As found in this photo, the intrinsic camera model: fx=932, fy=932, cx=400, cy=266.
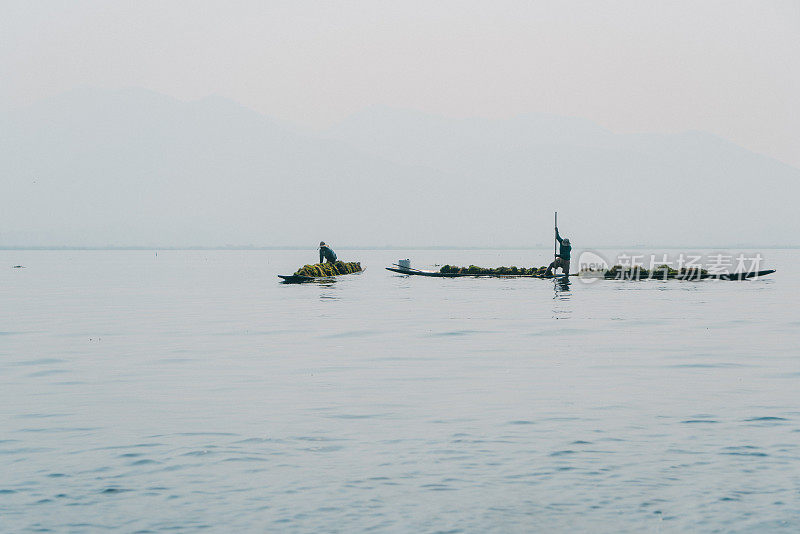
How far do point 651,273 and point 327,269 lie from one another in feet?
81.7

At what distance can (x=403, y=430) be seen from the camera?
47.3ft

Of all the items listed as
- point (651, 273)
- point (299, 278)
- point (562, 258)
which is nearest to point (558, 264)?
point (562, 258)

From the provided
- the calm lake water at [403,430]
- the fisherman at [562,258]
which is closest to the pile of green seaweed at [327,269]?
the fisherman at [562,258]

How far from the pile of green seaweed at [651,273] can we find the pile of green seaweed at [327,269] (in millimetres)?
21385

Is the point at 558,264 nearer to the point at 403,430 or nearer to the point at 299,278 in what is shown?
the point at 299,278

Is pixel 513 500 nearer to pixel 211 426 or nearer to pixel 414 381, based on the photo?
pixel 211 426

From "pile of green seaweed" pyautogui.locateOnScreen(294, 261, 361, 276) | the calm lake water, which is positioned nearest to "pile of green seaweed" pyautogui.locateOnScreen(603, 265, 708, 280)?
"pile of green seaweed" pyautogui.locateOnScreen(294, 261, 361, 276)

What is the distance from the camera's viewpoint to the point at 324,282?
70.9 m

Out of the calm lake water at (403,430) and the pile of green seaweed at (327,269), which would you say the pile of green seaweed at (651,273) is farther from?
the calm lake water at (403,430)

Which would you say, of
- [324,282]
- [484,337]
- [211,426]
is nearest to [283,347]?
[484,337]

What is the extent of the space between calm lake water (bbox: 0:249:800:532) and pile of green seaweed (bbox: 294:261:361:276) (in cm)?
3545

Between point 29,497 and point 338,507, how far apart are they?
3613 millimetres

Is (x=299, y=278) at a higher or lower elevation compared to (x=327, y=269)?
lower

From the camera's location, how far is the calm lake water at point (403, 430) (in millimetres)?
10250
